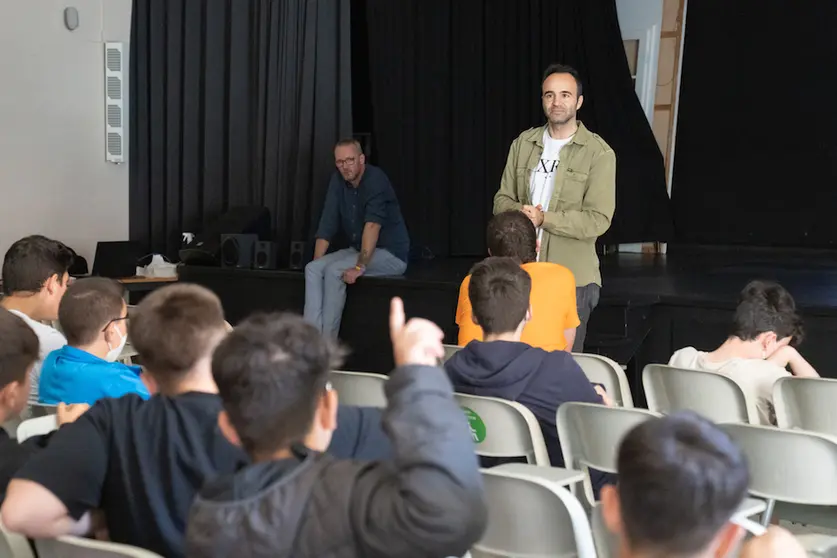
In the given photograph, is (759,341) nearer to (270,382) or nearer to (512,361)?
(512,361)

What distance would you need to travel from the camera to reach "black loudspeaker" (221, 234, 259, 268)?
639 centimetres

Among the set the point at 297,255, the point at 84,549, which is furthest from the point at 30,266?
the point at 297,255

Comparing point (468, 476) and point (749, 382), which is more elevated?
point (468, 476)

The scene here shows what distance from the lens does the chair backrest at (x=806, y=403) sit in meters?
2.73

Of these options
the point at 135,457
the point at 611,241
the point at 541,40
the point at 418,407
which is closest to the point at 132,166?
the point at 541,40

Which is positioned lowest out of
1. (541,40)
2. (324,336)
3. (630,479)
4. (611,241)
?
(611,241)

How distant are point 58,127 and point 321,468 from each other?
22.8 feet

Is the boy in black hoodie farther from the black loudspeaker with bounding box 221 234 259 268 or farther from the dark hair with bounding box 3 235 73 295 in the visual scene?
the black loudspeaker with bounding box 221 234 259 268

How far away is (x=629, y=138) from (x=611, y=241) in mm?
1002

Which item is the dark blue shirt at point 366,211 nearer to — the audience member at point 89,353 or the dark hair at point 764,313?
the dark hair at point 764,313

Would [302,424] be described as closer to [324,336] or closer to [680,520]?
[324,336]

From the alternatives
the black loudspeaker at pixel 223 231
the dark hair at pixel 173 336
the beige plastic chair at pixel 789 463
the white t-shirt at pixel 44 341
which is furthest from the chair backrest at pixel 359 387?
the black loudspeaker at pixel 223 231

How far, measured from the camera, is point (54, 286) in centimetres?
333

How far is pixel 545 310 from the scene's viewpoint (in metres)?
3.26
